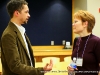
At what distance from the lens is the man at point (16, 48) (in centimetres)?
171

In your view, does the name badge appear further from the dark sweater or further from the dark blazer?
the dark blazer

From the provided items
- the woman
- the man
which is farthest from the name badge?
the man

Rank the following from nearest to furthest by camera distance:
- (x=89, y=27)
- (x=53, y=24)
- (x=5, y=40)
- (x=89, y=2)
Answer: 1. (x=5, y=40)
2. (x=89, y=27)
3. (x=89, y=2)
4. (x=53, y=24)

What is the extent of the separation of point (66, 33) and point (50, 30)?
558 mm

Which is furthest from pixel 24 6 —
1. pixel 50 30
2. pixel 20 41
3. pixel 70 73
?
pixel 50 30

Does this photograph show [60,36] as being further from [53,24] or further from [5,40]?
[5,40]

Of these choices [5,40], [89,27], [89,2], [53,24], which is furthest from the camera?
[53,24]

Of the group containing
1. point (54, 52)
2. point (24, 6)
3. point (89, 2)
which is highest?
point (24, 6)

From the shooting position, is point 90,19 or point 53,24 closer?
point 90,19

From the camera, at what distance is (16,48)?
173cm

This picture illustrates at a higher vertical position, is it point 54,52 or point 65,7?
point 65,7

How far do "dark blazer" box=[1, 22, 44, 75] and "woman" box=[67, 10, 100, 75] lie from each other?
1.34 ft

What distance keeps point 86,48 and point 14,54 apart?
0.69 meters

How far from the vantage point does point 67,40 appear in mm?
6289
